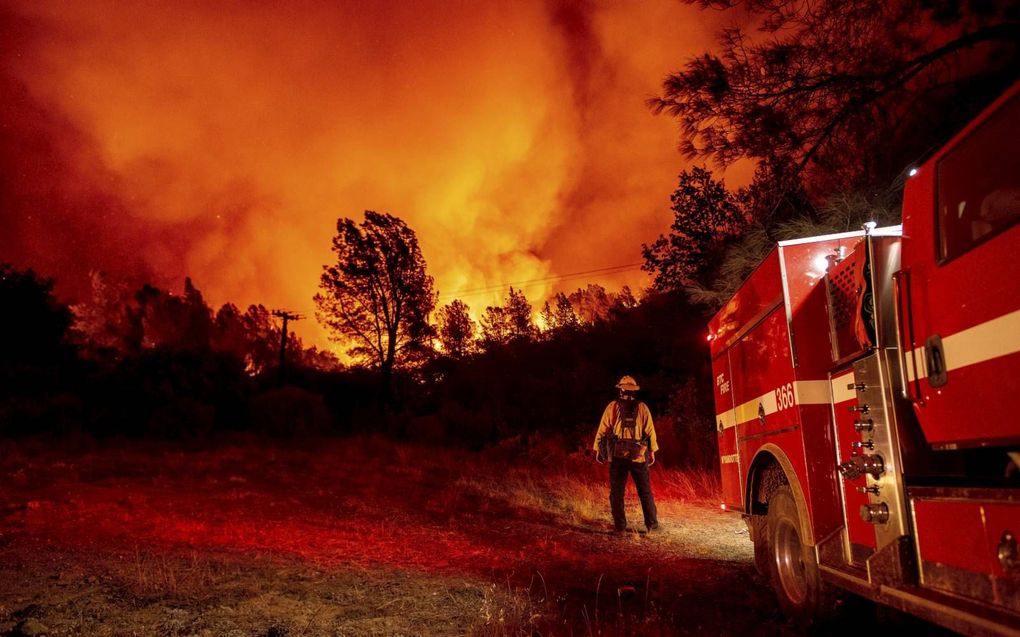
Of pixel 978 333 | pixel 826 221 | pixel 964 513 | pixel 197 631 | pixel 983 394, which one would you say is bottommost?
pixel 197 631

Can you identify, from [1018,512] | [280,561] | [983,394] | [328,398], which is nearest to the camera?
[1018,512]

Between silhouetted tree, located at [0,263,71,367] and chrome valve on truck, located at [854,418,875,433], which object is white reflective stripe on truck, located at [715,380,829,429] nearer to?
chrome valve on truck, located at [854,418,875,433]

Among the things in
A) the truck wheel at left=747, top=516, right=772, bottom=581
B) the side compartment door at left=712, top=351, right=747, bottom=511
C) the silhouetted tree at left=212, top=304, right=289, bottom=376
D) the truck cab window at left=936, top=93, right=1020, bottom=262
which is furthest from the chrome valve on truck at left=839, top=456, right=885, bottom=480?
the silhouetted tree at left=212, top=304, right=289, bottom=376

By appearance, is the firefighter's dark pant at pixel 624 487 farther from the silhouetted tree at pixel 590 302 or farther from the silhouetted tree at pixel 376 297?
the silhouetted tree at pixel 590 302

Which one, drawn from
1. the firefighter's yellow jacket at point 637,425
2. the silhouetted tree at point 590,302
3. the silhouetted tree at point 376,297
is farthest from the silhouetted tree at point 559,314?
the firefighter's yellow jacket at point 637,425

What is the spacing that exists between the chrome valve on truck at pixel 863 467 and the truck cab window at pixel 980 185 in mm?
1000

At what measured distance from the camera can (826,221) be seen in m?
6.55

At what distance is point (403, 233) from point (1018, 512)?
3395cm

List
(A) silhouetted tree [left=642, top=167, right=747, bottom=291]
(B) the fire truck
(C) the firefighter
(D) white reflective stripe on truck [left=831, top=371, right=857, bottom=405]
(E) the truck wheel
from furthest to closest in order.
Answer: (A) silhouetted tree [left=642, top=167, right=747, bottom=291], (C) the firefighter, (E) the truck wheel, (D) white reflective stripe on truck [left=831, top=371, right=857, bottom=405], (B) the fire truck

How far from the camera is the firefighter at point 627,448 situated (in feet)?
25.8

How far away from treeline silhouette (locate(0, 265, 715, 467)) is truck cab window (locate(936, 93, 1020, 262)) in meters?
12.1

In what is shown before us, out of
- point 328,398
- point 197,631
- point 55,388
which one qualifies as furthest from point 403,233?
point 197,631

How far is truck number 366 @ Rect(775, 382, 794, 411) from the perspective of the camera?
407 cm

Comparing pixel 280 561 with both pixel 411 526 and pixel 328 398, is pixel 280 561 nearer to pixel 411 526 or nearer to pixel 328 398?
pixel 411 526
